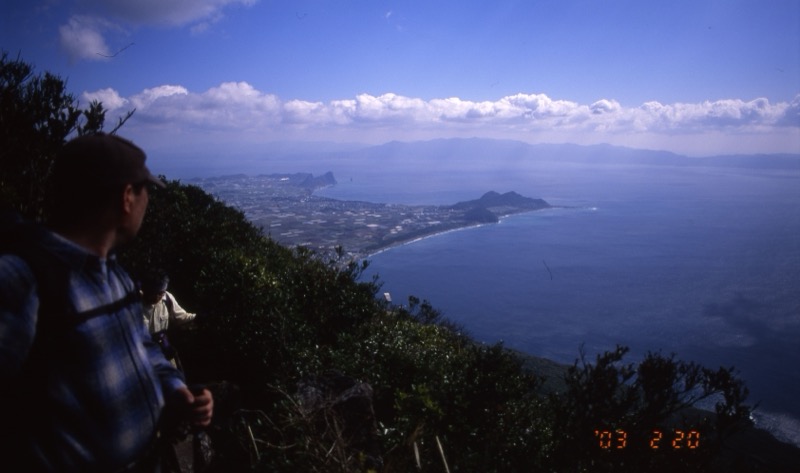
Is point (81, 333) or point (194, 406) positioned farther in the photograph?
point (194, 406)

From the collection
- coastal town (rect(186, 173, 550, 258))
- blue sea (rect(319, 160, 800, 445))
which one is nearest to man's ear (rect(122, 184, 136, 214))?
blue sea (rect(319, 160, 800, 445))

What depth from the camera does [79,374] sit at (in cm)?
142

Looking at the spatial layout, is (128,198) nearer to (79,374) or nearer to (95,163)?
(95,163)

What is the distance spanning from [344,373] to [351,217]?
108182 millimetres

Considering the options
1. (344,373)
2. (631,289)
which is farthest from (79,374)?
(631,289)

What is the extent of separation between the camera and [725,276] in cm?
9194

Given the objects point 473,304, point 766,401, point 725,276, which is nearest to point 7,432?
point 766,401

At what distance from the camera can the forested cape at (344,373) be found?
4.83m

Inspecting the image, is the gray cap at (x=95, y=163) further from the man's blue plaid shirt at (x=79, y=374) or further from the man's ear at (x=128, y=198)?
the man's blue plaid shirt at (x=79, y=374)

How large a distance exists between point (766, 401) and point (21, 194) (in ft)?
208

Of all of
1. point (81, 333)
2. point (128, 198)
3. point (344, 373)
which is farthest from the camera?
point (344, 373)

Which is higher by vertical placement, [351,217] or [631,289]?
[351,217]

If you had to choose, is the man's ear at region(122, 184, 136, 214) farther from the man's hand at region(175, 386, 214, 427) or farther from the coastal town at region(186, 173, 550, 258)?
the coastal town at region(186, 173, 550, 258)

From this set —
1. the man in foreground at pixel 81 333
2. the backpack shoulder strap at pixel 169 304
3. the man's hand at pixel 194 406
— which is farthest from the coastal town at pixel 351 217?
the man in foreground at pixel 81 333
